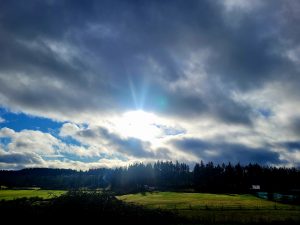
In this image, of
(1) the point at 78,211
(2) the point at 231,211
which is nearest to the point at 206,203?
(2) the point at 231,211

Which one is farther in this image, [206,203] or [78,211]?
[206,203]

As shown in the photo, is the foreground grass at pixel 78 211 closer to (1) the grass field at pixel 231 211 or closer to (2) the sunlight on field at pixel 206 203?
(1) the grass field at pixel 231 211

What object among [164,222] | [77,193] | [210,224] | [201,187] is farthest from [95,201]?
[201,187]

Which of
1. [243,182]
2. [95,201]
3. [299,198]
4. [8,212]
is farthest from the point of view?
[243,182]

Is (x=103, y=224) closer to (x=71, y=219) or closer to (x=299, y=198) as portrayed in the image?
(x=71, y=219)

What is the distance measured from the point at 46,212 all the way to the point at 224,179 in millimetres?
167560

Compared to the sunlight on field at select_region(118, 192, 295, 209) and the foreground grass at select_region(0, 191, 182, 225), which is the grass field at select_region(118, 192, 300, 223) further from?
the foreground grass at select_region(0, 191, 182, 225)

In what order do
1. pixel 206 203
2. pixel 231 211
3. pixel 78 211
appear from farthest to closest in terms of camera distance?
pixel 206 203, pixel 231 211, pixel 78 211

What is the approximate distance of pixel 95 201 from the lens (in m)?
31.2

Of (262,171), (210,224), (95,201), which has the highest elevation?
(262,171)

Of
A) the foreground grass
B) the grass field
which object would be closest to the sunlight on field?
the grass field

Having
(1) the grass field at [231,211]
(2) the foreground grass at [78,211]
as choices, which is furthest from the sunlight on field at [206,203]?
(2) the foreground grass at [78,211]

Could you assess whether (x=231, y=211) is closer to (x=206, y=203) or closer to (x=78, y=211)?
(x=206, y=203)

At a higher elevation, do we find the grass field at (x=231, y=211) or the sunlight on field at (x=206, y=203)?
the sunlight on field at (x=206, y=203)
